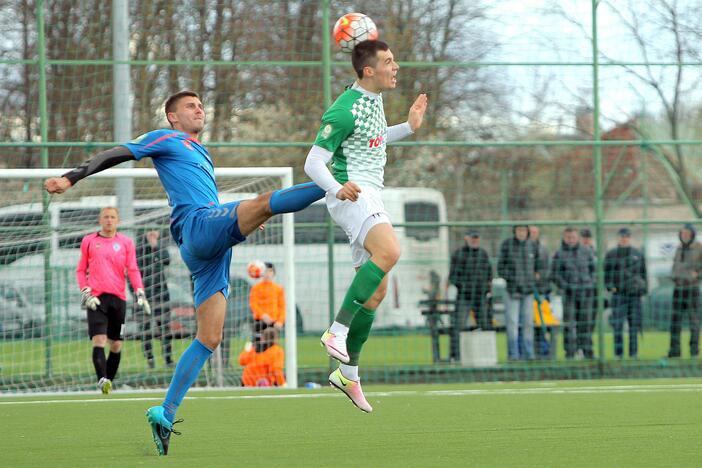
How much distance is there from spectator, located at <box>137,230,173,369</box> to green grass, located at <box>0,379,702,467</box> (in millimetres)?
3465

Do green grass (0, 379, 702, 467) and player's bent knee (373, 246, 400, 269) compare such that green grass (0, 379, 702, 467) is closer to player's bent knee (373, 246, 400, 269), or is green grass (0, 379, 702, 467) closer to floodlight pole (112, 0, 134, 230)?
player's bent knee (373, 246, 400, 269)

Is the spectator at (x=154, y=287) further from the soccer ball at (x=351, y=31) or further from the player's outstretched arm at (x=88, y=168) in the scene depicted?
the player's outstretched arm at (x=88, y=168)

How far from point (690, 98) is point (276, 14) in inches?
238

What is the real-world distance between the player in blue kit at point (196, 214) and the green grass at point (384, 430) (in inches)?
16.2

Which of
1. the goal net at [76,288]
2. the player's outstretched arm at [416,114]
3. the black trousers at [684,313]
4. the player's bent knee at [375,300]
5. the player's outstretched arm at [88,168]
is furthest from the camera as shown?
the black trousers at [684,313]

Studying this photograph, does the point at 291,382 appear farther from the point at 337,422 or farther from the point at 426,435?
the point at 426,435

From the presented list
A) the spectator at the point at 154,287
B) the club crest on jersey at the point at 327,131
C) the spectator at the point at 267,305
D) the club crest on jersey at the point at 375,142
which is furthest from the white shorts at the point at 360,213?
the spectator at the point at 154,287

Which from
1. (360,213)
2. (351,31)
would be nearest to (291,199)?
(360,213)

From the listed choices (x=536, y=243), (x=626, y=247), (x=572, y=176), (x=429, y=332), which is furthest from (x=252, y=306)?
(x=572, y=176)

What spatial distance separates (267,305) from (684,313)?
19.6ft

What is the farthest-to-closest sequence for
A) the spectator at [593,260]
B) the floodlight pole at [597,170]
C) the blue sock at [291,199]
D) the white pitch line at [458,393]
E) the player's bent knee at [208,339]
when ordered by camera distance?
the spectator at [593,260]
the floodlight pole at [597,170]
the white pitch line at [458,393]
the player's bent knee at [208,339]
the blue sock at [291,199]

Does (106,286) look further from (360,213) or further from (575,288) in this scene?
(575,288)

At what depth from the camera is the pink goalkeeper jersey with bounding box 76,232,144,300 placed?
12336 millimetres

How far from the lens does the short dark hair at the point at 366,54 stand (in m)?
7.59
